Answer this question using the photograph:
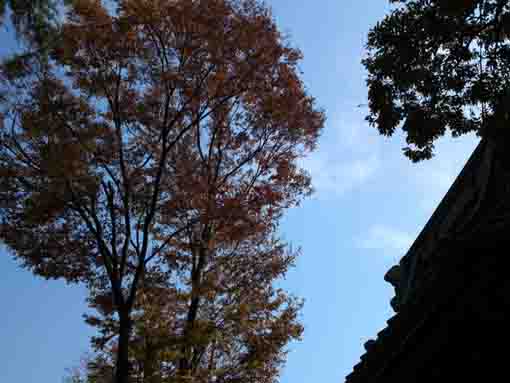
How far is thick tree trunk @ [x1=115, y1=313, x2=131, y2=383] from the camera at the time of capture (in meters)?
10.1

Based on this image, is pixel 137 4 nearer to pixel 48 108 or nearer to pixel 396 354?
pixel 48 108

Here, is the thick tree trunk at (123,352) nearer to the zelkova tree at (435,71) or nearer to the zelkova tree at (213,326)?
the zelkova tree at (213,326)

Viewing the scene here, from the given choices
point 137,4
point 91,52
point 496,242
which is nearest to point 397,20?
point 496,242

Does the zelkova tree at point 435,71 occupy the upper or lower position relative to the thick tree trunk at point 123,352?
upper

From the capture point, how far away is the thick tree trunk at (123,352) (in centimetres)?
1015

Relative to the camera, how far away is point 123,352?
10.3m

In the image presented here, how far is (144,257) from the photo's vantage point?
11445mm

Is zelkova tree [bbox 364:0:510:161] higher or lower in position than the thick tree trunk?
higher

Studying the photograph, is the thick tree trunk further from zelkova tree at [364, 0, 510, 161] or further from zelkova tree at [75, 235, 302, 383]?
zelkova tree at [364, 0, 510, 161]


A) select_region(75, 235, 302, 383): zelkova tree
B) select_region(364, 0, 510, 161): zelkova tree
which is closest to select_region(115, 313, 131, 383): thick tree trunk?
select_region(75, 235, 302, 383): zelkova tree

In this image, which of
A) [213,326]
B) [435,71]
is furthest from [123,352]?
[435,71]

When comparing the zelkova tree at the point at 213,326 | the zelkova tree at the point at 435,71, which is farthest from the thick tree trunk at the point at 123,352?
the zelkova tree at the point at 435,71

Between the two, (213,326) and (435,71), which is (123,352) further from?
(435,71)

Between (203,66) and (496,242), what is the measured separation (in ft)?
34.1
